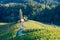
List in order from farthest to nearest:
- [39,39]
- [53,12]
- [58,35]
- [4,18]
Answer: [4,18] < [53,12] < [58,35] < [39,39]

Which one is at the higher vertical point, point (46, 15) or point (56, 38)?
point (56, 38)

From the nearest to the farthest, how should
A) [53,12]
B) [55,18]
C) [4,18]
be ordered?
[55,18] → [53,12] → [4,18]

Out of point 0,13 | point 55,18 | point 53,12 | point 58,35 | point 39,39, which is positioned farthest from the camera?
point 0,13

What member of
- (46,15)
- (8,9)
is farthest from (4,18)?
(46,15)

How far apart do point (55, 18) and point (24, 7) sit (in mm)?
75792

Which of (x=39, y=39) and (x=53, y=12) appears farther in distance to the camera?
(x=53, y=12)

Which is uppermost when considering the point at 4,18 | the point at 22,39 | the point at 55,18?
the point at 22,39

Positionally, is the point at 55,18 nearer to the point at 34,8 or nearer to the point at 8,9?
the point at 34,8

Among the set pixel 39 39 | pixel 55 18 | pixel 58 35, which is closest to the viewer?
pixel 39 39

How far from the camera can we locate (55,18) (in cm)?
12744

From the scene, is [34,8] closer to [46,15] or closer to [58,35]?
[46,15]

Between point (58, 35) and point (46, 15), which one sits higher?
point (58, 35)

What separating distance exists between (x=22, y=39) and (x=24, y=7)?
155194 mm

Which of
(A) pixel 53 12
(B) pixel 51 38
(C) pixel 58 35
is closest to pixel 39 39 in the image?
(B) pixel 51 38
